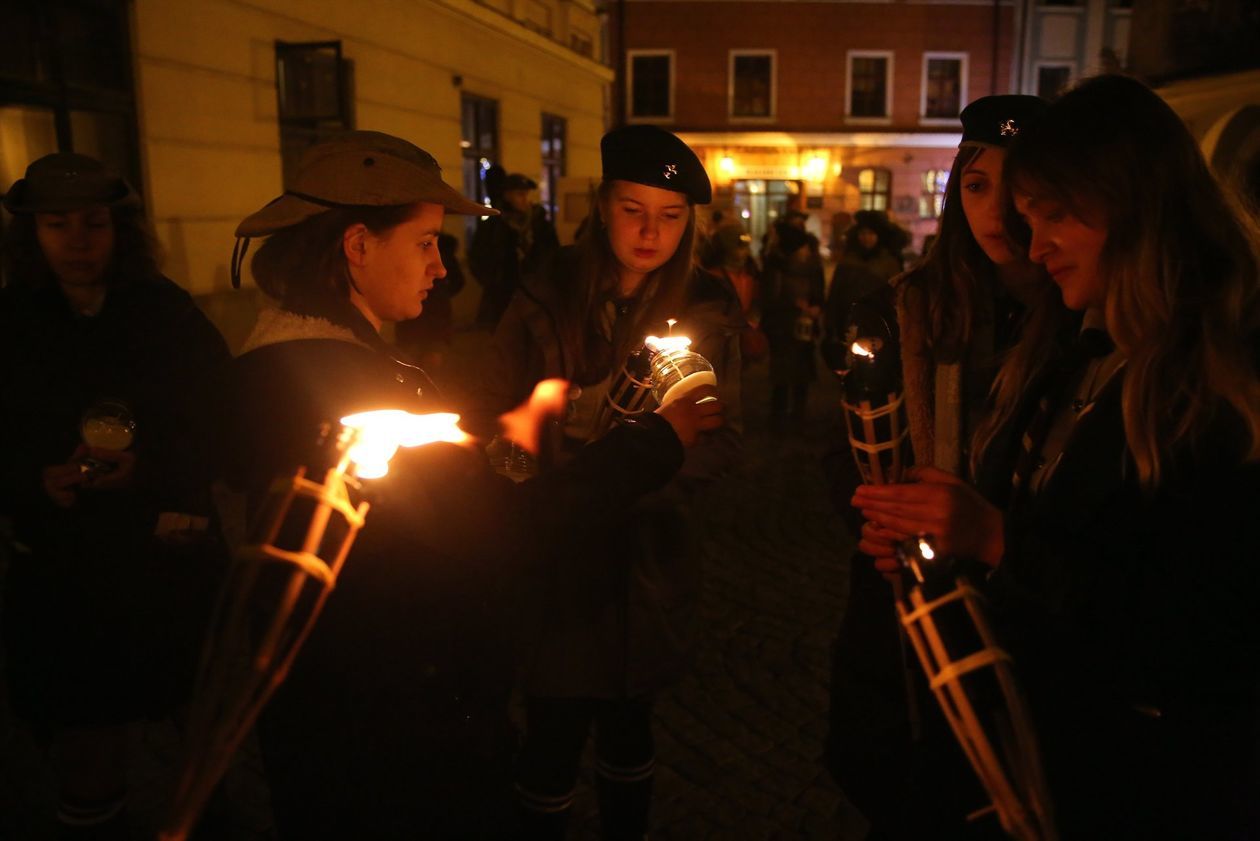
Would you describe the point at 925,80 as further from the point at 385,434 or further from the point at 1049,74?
the point at 385,434

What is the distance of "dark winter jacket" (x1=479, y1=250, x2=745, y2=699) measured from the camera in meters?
2.60

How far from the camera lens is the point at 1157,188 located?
168 centimetres

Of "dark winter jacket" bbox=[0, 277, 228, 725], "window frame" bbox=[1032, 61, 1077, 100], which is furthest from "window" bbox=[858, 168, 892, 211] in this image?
"dark winter jacket" bbox=[0, 277, 228, 725]

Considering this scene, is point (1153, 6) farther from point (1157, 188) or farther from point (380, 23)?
point (1157, 188)

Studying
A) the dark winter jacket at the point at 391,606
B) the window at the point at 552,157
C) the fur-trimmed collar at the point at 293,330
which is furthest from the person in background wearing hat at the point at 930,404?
the window at the point at 552,157

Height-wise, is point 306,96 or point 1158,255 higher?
point 306,96

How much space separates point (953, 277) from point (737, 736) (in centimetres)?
216

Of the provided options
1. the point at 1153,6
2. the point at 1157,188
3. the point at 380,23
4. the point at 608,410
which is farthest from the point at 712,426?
the point at 1153,6

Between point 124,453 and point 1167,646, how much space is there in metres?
2.49

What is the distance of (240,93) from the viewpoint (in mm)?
9086

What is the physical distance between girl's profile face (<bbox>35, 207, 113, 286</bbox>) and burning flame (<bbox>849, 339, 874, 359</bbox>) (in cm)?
229

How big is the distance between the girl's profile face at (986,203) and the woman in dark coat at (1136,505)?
0.56 metres

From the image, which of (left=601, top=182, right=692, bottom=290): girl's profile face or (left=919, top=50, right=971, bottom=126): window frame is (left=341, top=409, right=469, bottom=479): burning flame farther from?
(left=919, top=50, right=971, bottom=126): window frame

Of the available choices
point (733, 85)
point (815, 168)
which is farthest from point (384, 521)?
point (733, 85)
